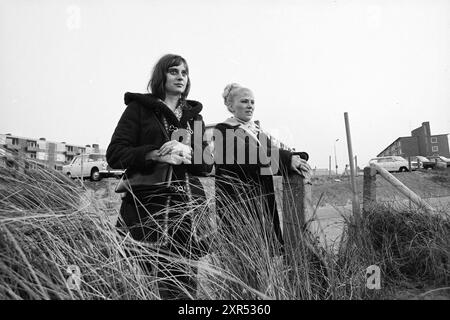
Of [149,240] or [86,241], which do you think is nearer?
[86,241]

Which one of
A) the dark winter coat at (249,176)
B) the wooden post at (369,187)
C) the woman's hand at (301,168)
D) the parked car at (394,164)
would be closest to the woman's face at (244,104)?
the dark winter coat at (249,176)

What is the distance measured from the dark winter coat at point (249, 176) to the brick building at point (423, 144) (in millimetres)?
53729

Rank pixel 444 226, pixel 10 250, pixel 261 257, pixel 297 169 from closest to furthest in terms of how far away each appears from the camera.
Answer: pixel 10 250, pixel 261 257, pixel 297 169, pixel 444 226

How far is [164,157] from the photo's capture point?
1199 millimetres

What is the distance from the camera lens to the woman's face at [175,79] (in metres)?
1.43

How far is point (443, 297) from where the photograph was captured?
42.7 inches

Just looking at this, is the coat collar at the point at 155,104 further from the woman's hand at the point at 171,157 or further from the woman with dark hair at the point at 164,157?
the woman's hand at the point at 171,157

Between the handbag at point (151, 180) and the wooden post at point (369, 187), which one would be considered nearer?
the handbag at point (151, 180)

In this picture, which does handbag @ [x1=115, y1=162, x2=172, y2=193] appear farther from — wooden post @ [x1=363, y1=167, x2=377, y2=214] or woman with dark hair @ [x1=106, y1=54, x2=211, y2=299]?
wooden post @ [x1=363, y1=167, x2=377, y2=214]

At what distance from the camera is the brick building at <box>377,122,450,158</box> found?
46062 mm

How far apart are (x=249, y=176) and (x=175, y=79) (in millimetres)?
647
